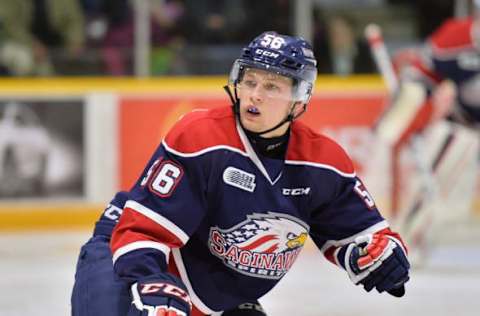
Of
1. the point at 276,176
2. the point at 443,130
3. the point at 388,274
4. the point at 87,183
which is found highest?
the point at 276,176

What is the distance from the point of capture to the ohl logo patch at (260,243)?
9.23 feet

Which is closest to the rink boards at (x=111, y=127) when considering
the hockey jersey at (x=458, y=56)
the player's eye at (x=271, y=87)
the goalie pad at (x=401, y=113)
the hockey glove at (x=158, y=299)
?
the goalie pad at (x=401, y=113)

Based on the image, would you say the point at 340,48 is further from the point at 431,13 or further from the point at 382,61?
the point at 382,61

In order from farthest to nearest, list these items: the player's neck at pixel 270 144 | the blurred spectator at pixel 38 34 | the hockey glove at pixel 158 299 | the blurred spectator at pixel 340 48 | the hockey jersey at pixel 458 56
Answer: the blurred spectator at pixel 340 48
the blurred spectator at pixel 38 34
the hockey jersey at pixel 458 56
the player's neck at pixel 270 144
the hockey glove at pixel 158 299

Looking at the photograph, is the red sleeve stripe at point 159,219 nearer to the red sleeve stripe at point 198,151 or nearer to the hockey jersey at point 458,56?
the red sleeve stripe at point 198,151

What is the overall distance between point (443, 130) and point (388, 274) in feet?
12.7

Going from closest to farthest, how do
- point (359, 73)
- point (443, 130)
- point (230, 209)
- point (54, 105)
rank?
point (230, 209) → point (443, 130) → point (54, 105) → point (359, 73)

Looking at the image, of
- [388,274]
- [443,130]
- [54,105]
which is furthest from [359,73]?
[388,274]

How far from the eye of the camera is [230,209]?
2.78 meters

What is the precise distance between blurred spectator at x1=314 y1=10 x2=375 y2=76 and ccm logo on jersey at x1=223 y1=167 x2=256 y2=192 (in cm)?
511

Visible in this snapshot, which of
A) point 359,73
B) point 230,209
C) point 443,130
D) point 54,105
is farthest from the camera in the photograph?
point 359,73

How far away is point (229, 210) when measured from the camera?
278cm

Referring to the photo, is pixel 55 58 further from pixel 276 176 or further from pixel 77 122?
pixel 276 176

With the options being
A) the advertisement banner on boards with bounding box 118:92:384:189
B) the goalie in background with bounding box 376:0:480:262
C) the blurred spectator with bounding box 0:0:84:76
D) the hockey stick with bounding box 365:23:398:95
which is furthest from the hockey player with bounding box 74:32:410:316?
the blurred spectator with bounding box 0:0:84:76
